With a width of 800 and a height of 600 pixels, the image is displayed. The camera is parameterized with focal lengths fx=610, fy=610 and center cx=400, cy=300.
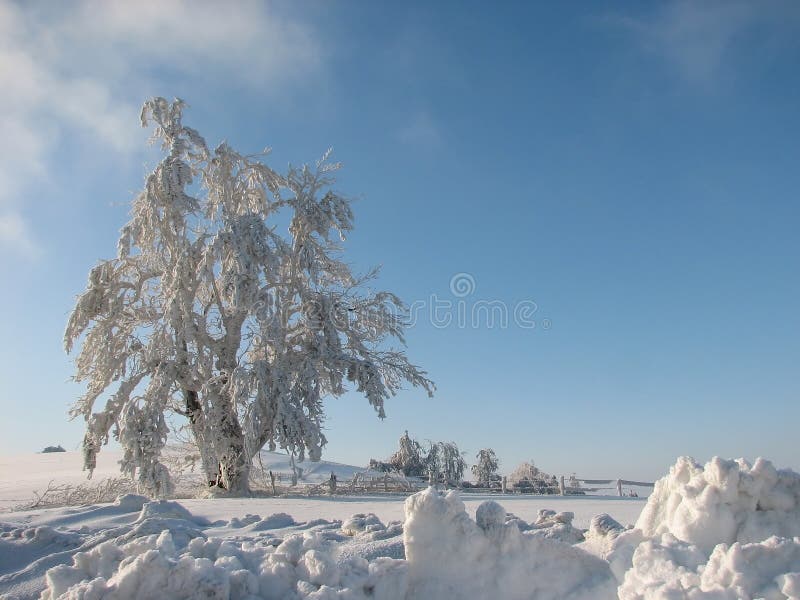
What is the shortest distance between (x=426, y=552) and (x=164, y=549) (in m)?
1.30

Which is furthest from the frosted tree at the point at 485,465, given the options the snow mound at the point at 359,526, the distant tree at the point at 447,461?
the snow mound at the point at 359,526

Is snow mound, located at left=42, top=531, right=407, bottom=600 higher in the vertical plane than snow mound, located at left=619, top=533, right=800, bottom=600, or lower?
lower

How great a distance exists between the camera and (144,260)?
554 inches

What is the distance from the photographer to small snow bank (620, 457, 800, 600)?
2.14 metres

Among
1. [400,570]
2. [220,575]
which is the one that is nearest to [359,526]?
[400,570]

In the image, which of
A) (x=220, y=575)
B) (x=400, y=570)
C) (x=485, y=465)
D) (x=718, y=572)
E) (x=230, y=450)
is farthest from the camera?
(x=485, y=465)

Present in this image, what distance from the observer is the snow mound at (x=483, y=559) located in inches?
112

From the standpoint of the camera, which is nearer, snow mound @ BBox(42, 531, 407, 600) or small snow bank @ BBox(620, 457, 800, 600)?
small snow bank @ BBox(620, 457, 800, 600)

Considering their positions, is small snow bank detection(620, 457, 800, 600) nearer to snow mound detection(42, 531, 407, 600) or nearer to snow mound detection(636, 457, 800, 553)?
snow mound detection(636, 457, 800, 553)

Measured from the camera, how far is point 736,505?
2.84 meters

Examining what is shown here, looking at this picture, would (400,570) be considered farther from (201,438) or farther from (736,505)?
(201,438)

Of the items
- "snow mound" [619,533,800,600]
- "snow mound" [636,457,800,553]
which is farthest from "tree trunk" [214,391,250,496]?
"snow mound" [619,533,800,600]

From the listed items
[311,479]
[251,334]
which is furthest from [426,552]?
[311,479]

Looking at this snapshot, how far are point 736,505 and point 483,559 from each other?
47.5 inches
